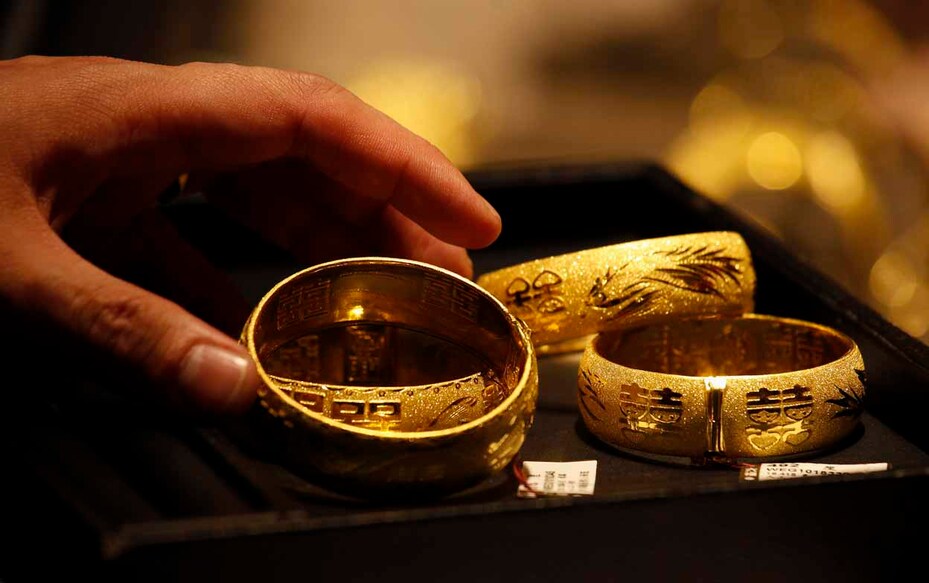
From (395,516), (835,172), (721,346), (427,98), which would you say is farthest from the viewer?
(427,98)

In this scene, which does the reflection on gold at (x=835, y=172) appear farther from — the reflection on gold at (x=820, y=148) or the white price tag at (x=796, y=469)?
the white price tag at (x=796, y=469)

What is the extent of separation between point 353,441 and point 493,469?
0.08 meters

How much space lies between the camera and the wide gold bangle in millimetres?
877

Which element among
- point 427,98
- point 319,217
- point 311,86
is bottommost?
point 427,98

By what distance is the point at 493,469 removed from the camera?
→ 71cm

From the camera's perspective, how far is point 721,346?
0.98 meters

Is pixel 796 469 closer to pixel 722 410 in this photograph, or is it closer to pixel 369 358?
pixel 722 410

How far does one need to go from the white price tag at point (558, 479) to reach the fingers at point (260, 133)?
0.19m

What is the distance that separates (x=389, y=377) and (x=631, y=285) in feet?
0.58

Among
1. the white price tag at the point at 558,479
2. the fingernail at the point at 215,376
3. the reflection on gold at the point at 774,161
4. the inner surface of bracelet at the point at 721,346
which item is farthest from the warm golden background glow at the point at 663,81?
the fingernail at the point at 215,376

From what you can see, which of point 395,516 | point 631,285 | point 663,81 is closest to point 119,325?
point 395,516

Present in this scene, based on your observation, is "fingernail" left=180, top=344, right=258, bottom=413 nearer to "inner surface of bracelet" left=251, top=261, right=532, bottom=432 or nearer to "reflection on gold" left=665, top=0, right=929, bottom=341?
"inner surface of bracelet" left=251, top=261, right=532, bottom=432

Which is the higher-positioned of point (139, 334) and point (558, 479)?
point (139, 334)

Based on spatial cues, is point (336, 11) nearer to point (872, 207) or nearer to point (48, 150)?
point (872, 207)
